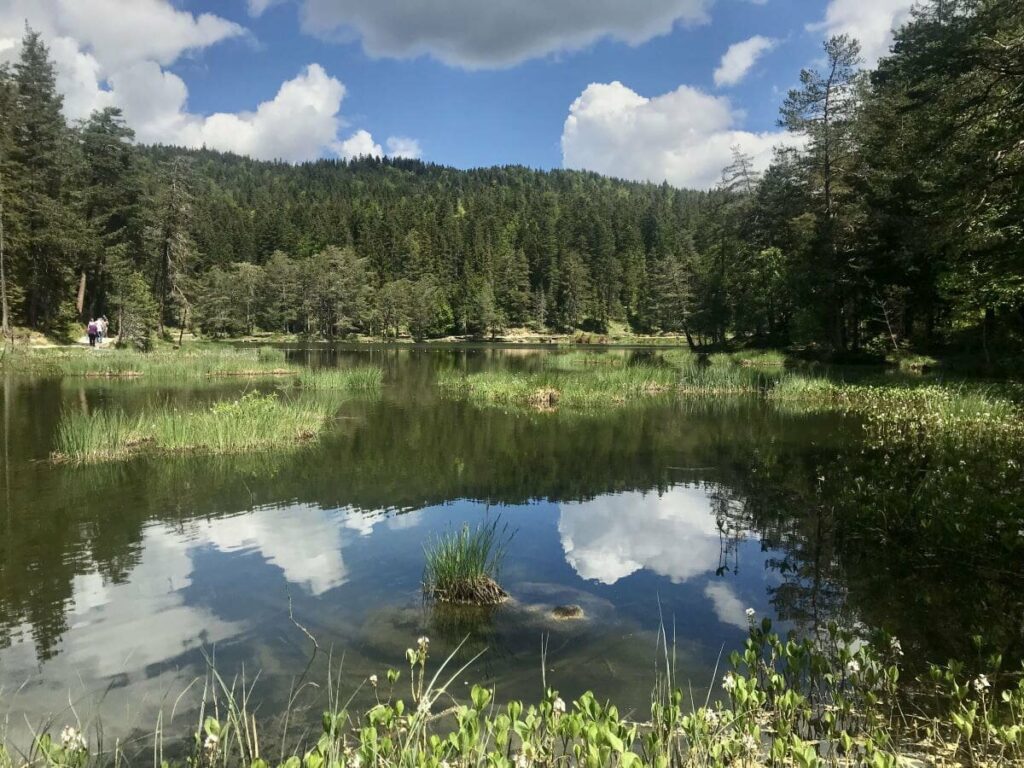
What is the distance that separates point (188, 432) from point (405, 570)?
30.0 ft

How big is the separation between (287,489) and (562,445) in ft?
25.3

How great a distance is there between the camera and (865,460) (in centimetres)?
1341

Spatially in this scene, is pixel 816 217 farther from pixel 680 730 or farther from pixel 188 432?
pixel 680 730

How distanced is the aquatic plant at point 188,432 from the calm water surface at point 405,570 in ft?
2.35

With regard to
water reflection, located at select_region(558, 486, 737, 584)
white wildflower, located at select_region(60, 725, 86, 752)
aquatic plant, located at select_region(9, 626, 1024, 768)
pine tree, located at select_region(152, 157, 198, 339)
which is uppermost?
pine tree, located at select_region(152, 157, 198, 339)

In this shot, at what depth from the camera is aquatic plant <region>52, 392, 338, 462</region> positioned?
46.1 feet

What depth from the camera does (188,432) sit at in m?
15.1

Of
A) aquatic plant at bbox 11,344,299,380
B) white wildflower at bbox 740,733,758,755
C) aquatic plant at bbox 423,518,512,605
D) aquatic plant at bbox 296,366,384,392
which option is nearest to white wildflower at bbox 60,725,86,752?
white wildflower at bbox 740,733,758,755

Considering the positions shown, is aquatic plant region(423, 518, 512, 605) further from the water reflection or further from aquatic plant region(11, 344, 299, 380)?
aquatic plant region(11, 344, 299, 380)

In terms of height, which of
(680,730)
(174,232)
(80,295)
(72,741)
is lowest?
(680,730)

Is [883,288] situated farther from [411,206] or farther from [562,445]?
[411,206]

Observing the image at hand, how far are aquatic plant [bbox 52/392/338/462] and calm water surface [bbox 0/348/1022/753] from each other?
72 cm

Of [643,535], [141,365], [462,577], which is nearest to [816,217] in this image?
[643,535]

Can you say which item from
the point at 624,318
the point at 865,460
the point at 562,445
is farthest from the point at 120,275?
the point at 624,318
